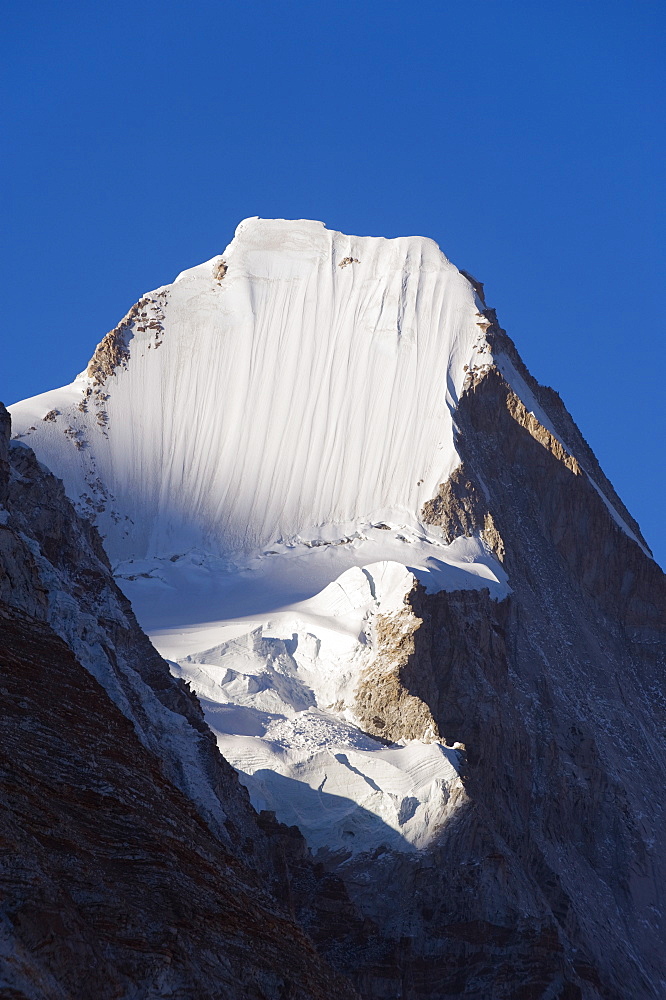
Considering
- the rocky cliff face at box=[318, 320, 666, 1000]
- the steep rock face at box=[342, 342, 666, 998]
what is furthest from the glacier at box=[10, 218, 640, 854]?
the steep rock face at box=[342, 342, 666, 998]

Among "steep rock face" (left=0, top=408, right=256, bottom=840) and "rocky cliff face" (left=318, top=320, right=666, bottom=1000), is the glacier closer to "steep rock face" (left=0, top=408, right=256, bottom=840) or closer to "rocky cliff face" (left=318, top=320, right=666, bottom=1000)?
"rocky cliff face" (left=318, top=320, right=666, bottom=1000)

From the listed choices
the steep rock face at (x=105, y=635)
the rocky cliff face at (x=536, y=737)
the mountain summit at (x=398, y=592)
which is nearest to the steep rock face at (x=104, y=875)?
the steep rock face at (x=105, y=635)

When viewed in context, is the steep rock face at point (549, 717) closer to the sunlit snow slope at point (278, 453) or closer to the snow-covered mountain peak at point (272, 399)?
the sunlit snow slope at point (278, 453)

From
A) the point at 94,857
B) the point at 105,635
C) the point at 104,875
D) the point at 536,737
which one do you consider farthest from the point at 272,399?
the point at 104,875

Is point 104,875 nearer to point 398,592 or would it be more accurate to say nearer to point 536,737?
point 398,592

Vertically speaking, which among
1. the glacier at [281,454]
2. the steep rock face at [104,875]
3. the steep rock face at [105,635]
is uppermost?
the glacier at [281,454]

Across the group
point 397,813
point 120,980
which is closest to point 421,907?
point 397,813

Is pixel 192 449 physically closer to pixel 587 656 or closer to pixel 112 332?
A: pixel 112 332
